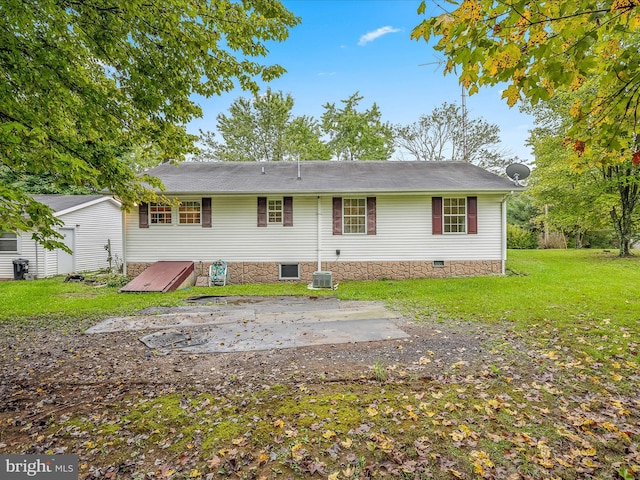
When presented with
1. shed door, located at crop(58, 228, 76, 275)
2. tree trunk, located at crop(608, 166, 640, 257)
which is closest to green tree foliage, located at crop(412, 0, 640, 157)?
tree trunk, located at crop(608, 166, 640, 257)

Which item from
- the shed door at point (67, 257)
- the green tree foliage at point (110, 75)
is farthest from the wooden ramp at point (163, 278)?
the shed door at point (67, 257)

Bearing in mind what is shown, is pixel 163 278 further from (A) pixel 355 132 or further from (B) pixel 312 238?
(A) pixel 355 132

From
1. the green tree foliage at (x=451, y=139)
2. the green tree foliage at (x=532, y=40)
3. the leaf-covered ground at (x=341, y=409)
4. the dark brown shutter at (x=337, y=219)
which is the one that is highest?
the green tree foliage at (x=451, y=139)

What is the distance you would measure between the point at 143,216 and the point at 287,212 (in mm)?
4816

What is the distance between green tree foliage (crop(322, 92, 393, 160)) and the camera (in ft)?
79.3

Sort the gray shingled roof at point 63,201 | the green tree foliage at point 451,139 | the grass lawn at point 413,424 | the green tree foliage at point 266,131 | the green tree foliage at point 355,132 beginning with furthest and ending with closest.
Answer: the green tree foliage at point 451,139 < the green tree foliage at point 266,131 < the green tree foliage at point 355,132 < the gray shingled roof at point 63,201 < the grass lawn at point 413,424

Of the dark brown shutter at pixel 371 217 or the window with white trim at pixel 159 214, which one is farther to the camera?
the dark brown shutter at pixel 371 217

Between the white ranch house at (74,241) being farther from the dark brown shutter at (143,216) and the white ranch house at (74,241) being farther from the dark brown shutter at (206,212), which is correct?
the dark brown shutter at (206,212)

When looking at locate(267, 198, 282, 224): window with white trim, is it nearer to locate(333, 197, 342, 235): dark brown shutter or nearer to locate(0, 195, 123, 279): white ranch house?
locate(333, 197, 342, 235): dark brown shutter

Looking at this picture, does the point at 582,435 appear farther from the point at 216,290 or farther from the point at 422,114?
the point at 422,114

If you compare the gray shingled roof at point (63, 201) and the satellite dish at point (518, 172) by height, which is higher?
the satellite dish at point (518, 172)

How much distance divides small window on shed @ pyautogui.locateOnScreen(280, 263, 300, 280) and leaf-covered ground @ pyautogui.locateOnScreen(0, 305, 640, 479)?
21.7ft

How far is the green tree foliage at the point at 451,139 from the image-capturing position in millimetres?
26109

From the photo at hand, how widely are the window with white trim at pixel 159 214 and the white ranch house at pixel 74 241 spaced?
2.67 meters
